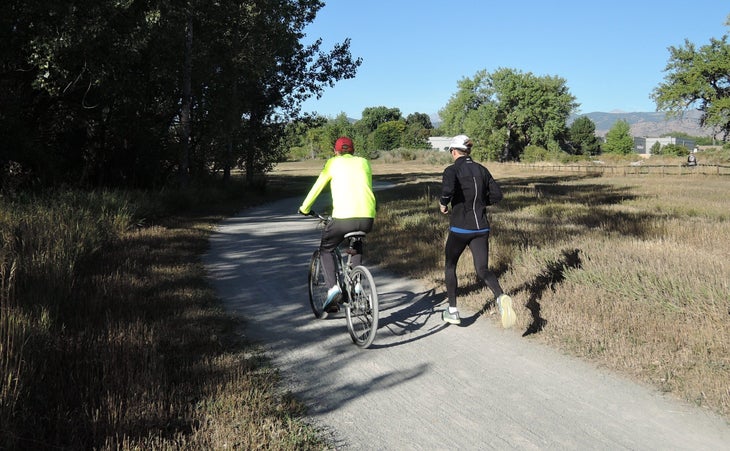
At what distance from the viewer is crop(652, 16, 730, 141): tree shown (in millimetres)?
40844

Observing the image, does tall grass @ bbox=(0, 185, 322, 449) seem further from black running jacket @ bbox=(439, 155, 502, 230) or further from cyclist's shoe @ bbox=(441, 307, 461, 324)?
black running jacket @ bbox=(439, 155, 502, 230)

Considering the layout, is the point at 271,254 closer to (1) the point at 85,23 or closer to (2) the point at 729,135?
(1) the point at 85,23

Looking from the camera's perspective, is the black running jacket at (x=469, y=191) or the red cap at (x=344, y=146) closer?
the black running jacket at (x=469, y=191)

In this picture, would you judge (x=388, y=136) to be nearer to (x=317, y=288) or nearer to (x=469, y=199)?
(x=317, y=288)

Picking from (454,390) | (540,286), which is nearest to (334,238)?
(454,390)

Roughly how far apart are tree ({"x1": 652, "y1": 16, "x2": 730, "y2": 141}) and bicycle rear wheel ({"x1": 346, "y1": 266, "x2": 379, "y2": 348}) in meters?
45.0

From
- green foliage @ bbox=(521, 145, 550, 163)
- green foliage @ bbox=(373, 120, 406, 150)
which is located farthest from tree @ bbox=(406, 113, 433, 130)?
green foliage @ bbox=(521, 145, 550, 163)

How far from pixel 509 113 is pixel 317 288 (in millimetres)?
108372

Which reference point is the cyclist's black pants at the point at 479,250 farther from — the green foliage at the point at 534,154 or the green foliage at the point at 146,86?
the green foliage at the point at 534,154

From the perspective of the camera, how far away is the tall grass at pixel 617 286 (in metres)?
4.59

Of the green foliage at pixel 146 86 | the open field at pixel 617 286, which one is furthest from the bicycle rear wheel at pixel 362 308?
the green foliage at pixel 146 86

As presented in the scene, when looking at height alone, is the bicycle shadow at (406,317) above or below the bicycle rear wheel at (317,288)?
below

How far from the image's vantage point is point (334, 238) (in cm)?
579

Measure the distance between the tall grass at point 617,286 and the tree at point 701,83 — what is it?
35.6m
